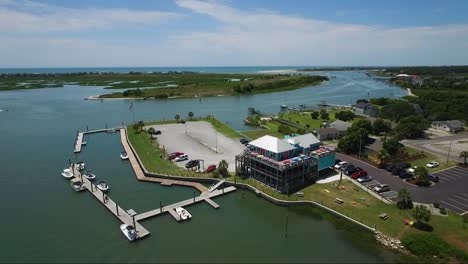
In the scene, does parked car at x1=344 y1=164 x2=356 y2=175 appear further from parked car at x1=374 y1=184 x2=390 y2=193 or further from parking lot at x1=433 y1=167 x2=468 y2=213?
parking lot at x1=433 y1=167 x2=468 y2=213

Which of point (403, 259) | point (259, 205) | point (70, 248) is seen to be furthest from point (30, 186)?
point (403, 259)

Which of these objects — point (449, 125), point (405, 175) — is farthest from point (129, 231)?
point (449, 125)

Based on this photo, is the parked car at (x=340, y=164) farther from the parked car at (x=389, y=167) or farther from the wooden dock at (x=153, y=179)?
the wooden dock at (x=153, y=179)

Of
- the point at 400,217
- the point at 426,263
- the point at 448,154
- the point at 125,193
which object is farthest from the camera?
the point at 448,154

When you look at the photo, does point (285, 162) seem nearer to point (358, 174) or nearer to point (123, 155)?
point (358, 174)

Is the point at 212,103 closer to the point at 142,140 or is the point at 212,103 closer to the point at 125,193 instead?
the point at 142,140

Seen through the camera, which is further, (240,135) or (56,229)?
(240,135)

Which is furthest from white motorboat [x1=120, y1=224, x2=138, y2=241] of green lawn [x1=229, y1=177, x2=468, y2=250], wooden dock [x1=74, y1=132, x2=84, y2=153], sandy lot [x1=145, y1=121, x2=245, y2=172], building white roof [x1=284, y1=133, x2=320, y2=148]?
wooden dock [x1=74, y1=132, x2=84, y2=153]

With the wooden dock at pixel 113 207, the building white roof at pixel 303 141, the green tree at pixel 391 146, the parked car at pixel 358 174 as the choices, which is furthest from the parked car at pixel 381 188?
the wooden dock at pixel 113 207
